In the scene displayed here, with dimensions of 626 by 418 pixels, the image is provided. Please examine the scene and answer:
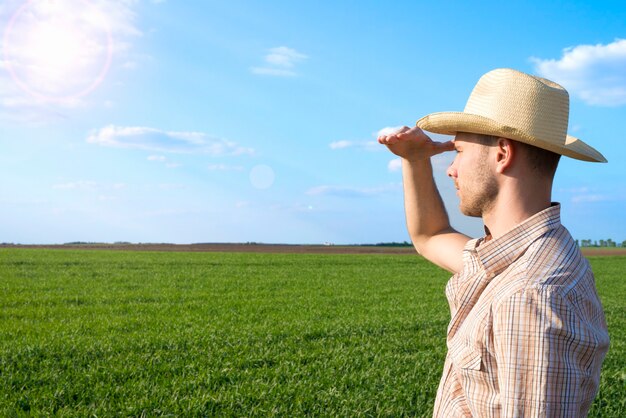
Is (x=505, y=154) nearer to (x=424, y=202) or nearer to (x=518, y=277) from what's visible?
(x=518, y=277)

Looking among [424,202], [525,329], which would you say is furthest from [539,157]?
[424,202]

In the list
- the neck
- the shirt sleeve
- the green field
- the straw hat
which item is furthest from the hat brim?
the green field

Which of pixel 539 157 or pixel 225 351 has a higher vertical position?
pixel 539 157

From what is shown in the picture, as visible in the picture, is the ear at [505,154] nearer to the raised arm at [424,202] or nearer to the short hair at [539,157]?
the short hair at [539,157]

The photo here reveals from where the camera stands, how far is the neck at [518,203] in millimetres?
1821

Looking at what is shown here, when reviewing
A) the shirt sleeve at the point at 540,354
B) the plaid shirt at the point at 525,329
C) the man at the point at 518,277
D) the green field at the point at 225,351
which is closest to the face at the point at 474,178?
the man at the point at 518,277

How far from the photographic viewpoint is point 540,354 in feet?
4.81

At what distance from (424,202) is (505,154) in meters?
0.85

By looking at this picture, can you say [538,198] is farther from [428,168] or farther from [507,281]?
[428,168]

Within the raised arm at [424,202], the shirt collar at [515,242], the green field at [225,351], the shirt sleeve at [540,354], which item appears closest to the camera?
the shirt sleeve at [540,354]

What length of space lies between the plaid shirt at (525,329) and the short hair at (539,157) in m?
0.15

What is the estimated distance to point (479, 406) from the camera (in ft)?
5.56

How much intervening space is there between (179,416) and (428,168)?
Answer: 409 cm

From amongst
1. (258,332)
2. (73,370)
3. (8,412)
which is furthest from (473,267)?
(258,332)
